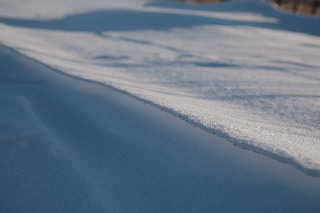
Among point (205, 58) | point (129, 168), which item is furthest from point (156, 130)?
point (205, 58)

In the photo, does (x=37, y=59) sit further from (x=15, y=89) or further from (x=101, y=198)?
(x=101, y=198)

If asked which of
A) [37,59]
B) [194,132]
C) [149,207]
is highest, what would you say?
[37,59]

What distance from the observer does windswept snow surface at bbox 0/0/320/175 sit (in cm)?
105

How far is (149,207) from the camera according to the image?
0.75 metres

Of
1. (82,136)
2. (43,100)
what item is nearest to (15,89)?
(43,100)

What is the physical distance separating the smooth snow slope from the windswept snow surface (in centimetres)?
9

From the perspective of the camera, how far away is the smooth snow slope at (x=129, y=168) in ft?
2.50

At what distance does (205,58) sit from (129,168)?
162 cm

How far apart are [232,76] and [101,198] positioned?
1.37 meters

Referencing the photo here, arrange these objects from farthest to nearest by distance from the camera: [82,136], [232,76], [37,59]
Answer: [232,76] → [37,59] → [82,136]

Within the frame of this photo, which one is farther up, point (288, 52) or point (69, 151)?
point (288, 52)

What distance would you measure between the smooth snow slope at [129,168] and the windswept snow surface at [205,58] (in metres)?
0.09

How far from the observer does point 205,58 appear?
227 centimetres

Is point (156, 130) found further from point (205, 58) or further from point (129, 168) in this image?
point (205, 58)
